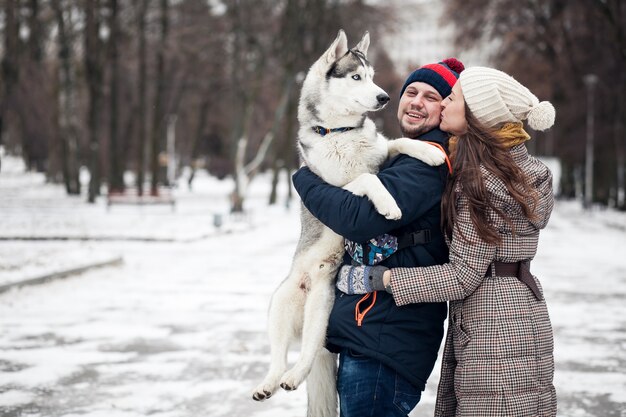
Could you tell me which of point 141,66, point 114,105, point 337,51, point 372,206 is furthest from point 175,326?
point 114,105

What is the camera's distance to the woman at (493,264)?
319cm

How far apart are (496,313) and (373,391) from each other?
23.8 inches

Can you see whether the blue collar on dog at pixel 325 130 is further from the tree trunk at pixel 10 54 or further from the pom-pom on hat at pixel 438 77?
the tree trunk at pixel 10 54

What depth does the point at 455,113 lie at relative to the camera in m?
3.38

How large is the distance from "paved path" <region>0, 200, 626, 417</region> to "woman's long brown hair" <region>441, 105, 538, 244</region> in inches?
136

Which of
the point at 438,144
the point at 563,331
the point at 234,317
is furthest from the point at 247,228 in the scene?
the point at 438,144

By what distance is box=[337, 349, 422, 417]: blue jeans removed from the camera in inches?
130


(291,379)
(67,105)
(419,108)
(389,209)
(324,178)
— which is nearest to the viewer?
(389,209)

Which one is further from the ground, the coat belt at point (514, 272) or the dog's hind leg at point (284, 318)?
the coat belt at point (514, 272)

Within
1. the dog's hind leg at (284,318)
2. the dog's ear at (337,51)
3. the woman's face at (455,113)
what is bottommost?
the dog's hind leg at (284,318)

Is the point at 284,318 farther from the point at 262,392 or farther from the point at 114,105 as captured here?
the point at 114,105

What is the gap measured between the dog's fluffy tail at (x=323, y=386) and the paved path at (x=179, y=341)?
2715 mm

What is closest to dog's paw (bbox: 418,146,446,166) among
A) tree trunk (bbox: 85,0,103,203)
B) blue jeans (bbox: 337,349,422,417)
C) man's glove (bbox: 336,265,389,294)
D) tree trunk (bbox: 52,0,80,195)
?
man's glove (bbox: 336,265,389,294)

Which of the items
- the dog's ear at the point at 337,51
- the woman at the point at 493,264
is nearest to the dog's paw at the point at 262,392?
the woman at the point at 493,264
